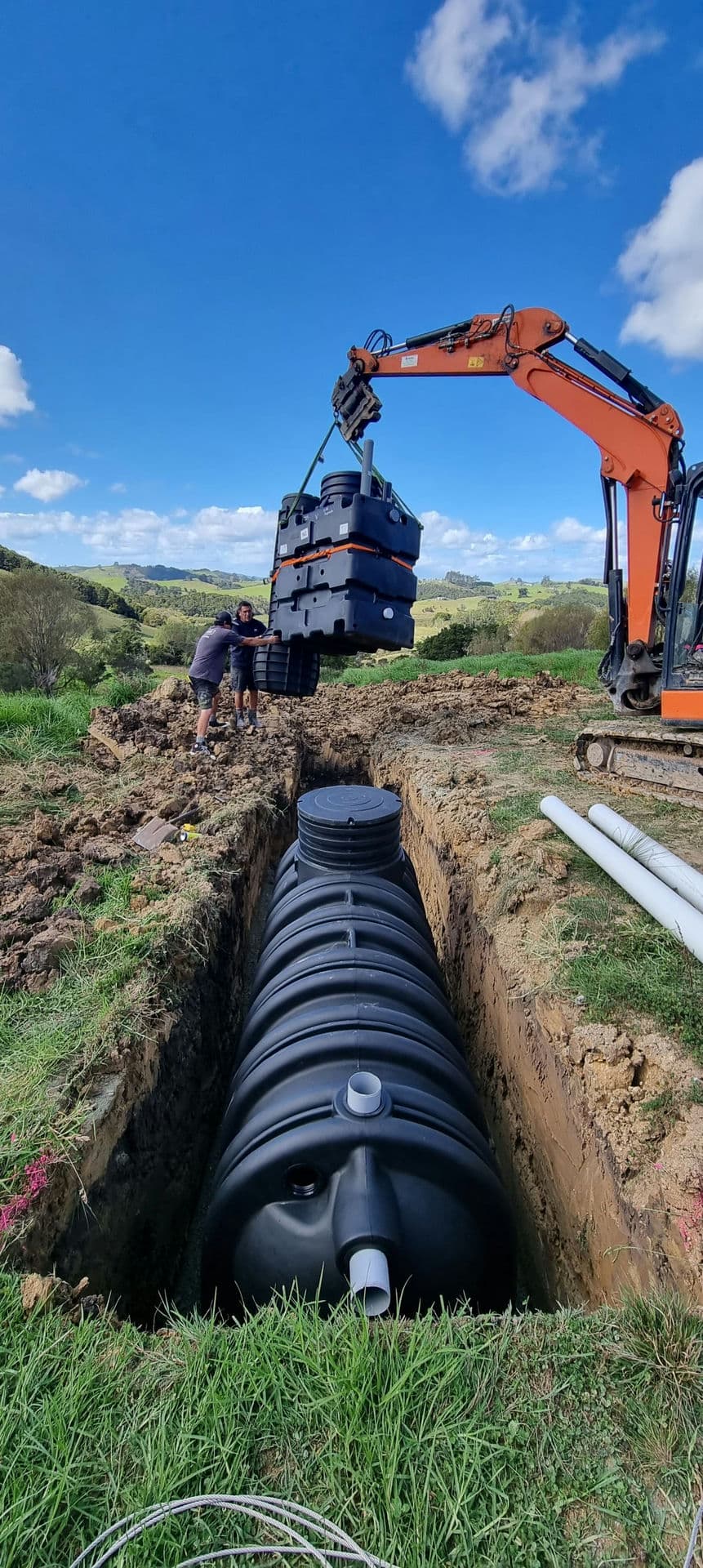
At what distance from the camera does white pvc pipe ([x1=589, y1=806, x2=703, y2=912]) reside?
3.65 m

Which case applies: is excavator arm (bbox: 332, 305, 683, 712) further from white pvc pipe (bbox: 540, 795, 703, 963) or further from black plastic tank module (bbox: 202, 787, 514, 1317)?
black plastic tank module (bbox: 202, 787, 514, 1317)

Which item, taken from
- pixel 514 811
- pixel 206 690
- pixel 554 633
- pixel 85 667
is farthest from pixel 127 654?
pixel 514 811

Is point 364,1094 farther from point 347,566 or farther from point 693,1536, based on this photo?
point 347,566

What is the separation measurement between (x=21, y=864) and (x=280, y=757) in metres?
3.91

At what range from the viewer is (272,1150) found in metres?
2.15

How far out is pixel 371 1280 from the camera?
185 centimetres

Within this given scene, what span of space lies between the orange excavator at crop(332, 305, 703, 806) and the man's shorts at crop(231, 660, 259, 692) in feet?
10.0

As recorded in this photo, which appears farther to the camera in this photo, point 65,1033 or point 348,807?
point 348,807

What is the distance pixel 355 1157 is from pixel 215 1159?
203 cm

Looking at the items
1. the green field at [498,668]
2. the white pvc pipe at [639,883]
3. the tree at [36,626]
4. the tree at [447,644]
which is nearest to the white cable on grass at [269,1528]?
the white pvc pipe at [639,883]

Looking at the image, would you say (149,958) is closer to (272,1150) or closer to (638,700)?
(272,1150)

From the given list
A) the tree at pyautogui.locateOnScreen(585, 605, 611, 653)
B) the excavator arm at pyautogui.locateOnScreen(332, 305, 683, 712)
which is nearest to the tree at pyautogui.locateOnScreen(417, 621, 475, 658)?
the tree at pyautogui.locateOnScreen(585, 605, 611, 653)

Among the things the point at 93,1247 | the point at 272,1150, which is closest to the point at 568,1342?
the point at 272,1150

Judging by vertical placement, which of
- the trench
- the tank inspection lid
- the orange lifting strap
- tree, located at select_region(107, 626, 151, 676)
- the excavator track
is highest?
the orange lifting strap
